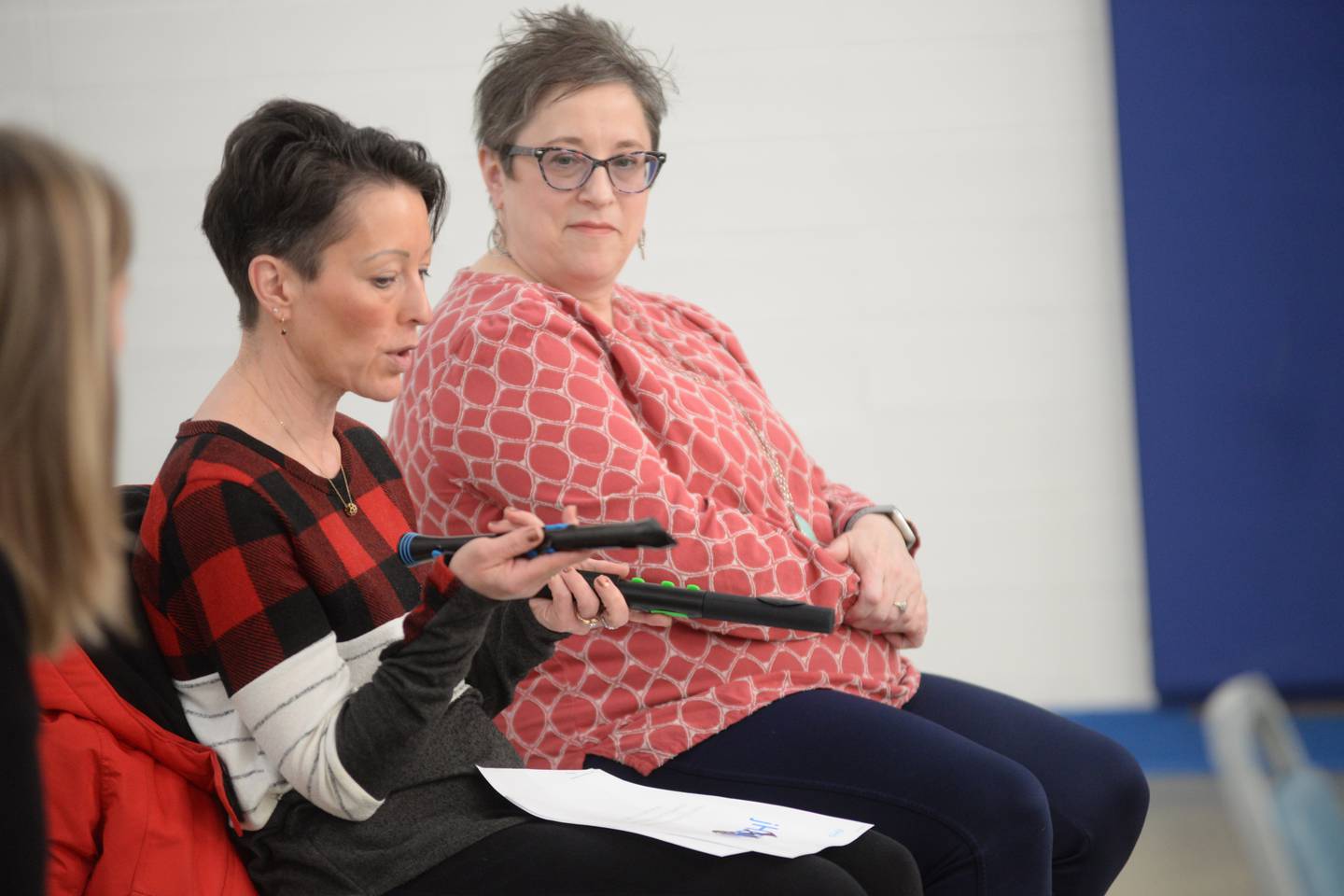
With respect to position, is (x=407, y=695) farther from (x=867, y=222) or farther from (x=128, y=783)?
(x=867, y=222)

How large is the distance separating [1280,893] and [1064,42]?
2868 mm

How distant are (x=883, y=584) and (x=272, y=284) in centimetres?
82

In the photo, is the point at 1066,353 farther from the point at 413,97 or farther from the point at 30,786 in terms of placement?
the point at 30,786

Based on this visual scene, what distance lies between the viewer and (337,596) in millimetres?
1264

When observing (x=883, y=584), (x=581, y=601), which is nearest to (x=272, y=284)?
(x=581, y=601)

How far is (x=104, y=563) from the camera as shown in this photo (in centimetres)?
88

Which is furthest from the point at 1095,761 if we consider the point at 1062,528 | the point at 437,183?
the point at 1062,528

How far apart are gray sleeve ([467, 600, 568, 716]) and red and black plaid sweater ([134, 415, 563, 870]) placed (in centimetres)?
15

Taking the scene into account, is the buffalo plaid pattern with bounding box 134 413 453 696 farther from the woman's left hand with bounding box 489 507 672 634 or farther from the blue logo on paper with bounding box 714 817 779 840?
the blue logo on paper with bounding box 714 817 779 840

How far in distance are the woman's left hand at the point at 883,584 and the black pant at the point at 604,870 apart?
47 cm

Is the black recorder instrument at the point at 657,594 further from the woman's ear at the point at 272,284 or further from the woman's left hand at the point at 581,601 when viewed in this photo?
the woman's ear at the point at 272,284

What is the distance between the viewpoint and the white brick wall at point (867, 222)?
3.36 meters

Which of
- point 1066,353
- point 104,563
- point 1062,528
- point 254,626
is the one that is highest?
point 104,563

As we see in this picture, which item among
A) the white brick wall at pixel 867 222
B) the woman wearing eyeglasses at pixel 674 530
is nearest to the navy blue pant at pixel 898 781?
the woman wearing eyeglasses at pixel 674 530
